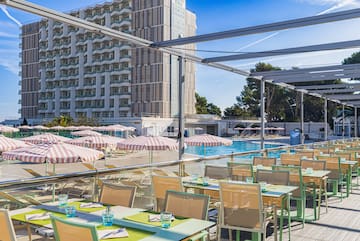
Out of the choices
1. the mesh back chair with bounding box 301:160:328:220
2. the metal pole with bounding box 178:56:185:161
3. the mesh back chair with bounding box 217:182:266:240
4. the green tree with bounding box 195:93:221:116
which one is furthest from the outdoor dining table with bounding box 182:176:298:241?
the green tree with bounding box 195:93:221:116

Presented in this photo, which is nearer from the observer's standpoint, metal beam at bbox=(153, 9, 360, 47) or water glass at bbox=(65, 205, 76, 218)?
water glass at bbox=(65, 205, 76, 218)

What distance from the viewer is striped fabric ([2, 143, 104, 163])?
5820 millimetres

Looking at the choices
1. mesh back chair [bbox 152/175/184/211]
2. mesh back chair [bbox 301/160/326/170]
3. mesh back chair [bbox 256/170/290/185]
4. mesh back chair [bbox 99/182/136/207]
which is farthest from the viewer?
mesh back chair [bbox 301/160/326/170]

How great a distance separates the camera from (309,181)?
5875 mm

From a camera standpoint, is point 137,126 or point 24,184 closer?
point 24,184

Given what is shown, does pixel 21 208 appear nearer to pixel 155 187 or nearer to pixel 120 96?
pixel 155 187

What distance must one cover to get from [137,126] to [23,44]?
4322 cm

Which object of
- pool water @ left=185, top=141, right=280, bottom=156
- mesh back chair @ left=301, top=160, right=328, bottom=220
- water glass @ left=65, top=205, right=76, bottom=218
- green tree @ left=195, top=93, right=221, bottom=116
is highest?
green tree @ left=195, top=93, right=221, bottom=116

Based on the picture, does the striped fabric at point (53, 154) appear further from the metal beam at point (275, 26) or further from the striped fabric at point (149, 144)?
the striped fabric at point (149, 144)

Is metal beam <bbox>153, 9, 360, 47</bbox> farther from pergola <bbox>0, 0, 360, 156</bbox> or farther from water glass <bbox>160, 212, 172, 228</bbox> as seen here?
water glass <bbox>160, 212, 172, 228</bbox>

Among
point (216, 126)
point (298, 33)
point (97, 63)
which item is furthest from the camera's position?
point (97, 63)

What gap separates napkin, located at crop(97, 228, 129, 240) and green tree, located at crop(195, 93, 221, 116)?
2462 inches

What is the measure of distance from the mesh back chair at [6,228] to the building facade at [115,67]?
49.9 m

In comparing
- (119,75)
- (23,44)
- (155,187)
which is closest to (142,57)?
(119,75)
